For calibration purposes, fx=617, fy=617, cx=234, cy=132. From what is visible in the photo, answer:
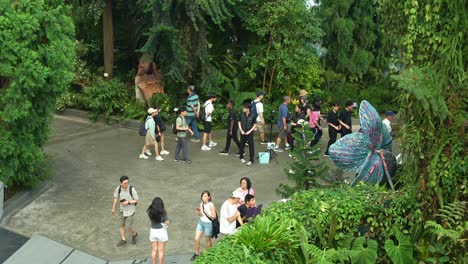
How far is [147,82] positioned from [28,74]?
776 centimetres

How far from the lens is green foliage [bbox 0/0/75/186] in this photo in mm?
11414

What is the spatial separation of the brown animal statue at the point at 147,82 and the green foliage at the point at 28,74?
6.35 meters

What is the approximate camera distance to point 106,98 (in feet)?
64.6

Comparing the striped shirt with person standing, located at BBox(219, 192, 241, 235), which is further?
the striped shirt

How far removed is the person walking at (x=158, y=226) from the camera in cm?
968

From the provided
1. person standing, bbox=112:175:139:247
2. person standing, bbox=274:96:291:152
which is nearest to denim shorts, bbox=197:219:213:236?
person standing, bbox=112:175:139:247

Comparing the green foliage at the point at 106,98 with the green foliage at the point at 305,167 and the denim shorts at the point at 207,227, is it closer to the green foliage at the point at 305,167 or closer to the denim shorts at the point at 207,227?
the denim shorts at the point at 207,227

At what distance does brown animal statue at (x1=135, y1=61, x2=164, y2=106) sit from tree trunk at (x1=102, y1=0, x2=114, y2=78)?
1870 millimetres

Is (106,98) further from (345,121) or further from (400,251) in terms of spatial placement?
(400,251)

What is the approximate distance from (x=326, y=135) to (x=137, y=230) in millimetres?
8686

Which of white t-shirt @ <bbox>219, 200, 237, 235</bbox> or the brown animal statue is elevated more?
the brown animal statue

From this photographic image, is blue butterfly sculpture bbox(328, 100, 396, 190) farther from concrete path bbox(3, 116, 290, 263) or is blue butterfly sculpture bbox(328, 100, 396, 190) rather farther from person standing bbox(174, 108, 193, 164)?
person standing bbox(174, 108, 193, 164)

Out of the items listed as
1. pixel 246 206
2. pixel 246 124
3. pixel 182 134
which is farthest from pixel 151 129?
pixel 246 206

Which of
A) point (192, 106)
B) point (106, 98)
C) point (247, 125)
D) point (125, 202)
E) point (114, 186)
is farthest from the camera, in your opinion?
point (106, 98)
